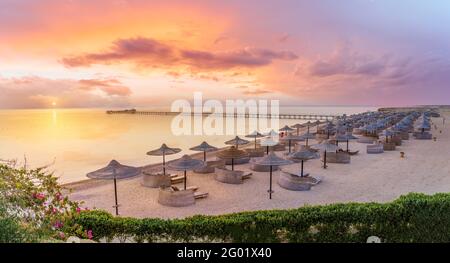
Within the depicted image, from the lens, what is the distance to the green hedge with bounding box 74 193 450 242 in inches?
200

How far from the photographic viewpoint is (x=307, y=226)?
5219mm

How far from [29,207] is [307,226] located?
4.68 m

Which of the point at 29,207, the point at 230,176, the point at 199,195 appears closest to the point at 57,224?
the point at 29,207

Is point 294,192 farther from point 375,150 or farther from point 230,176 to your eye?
point 375,150

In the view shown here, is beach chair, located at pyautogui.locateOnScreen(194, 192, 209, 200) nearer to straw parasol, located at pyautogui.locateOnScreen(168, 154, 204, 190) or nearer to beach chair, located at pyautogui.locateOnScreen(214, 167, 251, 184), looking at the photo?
straw parasol, located at pyautogui.locateOnScreen(168, 154, 204, 190)

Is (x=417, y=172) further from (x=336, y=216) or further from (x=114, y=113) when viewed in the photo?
(x=114, y=113)

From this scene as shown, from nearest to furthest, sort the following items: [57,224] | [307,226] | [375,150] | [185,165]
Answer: [57,224] < [307,226] < [185,165] < [375,150]

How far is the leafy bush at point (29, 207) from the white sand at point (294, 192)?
461cm

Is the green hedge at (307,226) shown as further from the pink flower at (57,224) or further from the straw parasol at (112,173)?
the straw parasol at (112,173)

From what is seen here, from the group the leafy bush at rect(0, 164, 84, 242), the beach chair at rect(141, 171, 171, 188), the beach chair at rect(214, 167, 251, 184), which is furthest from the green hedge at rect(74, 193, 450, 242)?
→ the beach chair at rect(214, 167, 251, 184)

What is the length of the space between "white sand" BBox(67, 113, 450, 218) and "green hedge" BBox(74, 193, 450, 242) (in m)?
3.27

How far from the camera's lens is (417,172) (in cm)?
1295
